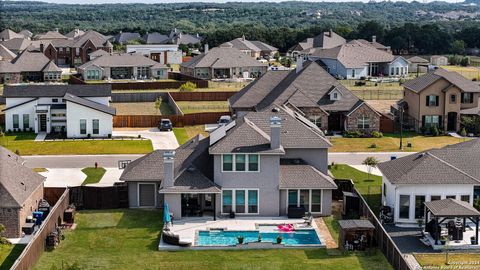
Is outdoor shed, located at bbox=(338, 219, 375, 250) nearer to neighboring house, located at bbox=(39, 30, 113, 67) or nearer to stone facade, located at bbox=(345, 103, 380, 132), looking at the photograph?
stone facade, located at bbox=(345, 103, 380, 132)

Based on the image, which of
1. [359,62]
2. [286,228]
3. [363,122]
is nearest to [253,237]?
[286,228]

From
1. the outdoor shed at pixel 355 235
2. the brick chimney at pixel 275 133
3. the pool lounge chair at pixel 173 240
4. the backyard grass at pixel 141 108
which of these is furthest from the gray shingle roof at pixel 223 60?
the outdoor shed at pixel 355 235

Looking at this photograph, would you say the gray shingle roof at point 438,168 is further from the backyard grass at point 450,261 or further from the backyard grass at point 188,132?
the backyard grass at point 188,132

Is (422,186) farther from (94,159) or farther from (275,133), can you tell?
(94,159)

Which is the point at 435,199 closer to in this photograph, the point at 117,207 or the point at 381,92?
the point at 117,207

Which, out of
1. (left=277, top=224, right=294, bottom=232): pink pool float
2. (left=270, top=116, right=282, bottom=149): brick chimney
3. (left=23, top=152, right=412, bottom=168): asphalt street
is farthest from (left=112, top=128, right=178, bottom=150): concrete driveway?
(left=277, top=224, right=294, bottom=232): pink pool float
